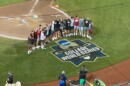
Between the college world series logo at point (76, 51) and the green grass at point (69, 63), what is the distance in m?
0.52

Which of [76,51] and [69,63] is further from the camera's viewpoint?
[76,51]

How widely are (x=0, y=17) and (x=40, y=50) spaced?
7463 mm

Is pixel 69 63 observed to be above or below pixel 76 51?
below

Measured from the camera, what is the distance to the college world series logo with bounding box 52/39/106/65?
29.7 m

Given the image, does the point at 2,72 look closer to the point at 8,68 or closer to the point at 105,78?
the point at 8,68

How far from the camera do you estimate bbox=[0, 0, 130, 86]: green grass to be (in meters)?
27.8

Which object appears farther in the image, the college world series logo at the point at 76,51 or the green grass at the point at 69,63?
the college world series logo at the point at 76,51

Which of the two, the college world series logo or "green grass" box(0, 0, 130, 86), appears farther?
the college world series logo

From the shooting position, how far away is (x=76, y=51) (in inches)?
1208

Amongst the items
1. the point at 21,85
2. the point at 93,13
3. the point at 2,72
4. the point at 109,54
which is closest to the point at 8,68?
the point at 2,72

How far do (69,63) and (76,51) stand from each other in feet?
6.23

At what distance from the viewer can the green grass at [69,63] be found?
27.8 m

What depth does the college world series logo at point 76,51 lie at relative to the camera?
2972 centimetres

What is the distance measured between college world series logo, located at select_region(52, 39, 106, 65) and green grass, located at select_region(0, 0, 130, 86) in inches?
20.3
